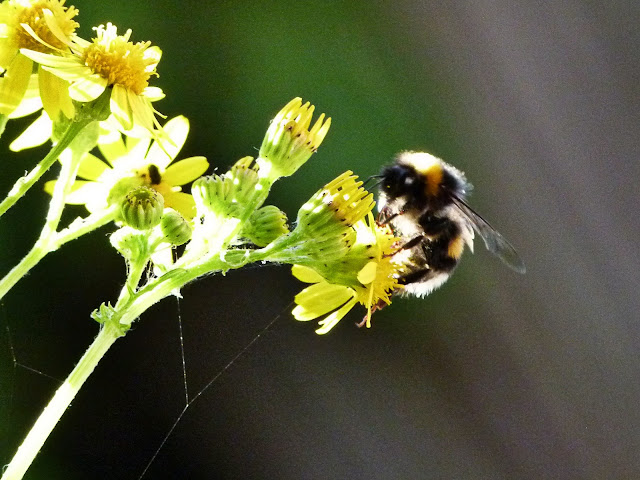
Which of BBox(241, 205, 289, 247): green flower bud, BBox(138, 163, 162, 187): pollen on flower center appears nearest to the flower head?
BBox(241, 205, 289, 247): green flower bud

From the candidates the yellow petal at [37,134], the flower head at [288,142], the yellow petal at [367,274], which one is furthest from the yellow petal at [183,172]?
the yellow petal at [367,274]

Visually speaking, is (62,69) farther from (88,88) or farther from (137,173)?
(137,173)

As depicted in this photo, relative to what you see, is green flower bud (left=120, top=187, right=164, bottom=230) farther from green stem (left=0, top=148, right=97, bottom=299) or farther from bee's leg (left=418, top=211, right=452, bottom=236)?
bee's leg (left=418, top=211, right=452, bottom=236)

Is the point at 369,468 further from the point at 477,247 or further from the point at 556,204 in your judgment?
the point at 556,204

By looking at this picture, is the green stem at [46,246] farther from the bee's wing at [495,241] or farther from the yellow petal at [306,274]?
the bee's wing at [495,241]

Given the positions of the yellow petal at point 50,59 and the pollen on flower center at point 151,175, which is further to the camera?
the pollen on flower center at point 151,175

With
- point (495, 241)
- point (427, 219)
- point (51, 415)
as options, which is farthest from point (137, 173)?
point (495, 241)

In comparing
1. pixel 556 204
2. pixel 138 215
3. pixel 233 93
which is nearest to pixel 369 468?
pixel 556 204
